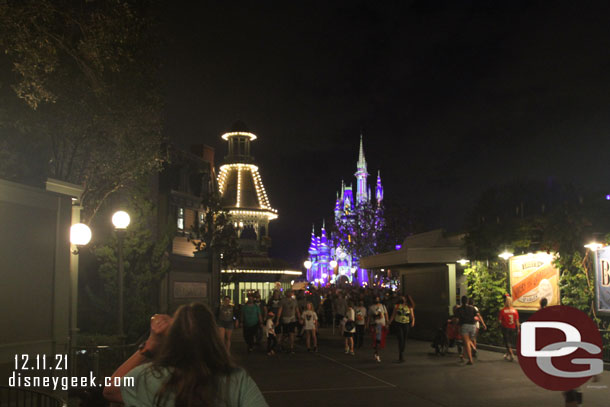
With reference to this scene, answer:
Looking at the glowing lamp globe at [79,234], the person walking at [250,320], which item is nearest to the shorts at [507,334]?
the person walking at [250,320]

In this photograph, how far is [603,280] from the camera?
15.5m

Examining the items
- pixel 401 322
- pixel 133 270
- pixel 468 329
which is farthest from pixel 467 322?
pixel 133 270

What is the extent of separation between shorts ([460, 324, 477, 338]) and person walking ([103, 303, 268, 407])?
1395 cm

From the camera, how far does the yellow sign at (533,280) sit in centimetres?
1766

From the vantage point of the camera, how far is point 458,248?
23125 millimetres

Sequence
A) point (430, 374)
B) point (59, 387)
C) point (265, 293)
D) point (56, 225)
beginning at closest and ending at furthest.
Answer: point (59, 387), point (56, 225), point (430, 374), point (265, 293)

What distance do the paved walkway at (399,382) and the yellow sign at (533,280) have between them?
1.87 metres

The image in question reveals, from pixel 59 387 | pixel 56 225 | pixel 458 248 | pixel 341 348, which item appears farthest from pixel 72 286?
pixel 458 248

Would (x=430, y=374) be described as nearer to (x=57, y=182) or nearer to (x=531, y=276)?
(x=531, y=276)

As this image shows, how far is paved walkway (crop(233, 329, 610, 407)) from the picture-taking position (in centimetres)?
1105

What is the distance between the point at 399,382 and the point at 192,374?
35.1 ft

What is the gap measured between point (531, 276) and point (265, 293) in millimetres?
39188

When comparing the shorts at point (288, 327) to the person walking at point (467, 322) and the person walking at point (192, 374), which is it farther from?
the person walking at point (192, 374)

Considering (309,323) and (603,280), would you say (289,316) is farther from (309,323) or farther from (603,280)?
(603,280)
